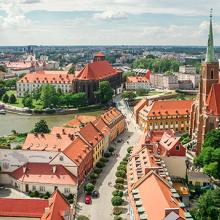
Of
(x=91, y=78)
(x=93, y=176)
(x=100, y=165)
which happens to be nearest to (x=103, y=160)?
(x=100, y=165)

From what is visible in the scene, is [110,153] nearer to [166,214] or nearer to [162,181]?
→ [162,181]

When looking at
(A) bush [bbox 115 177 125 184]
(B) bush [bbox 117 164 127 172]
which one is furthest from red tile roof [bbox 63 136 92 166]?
(A) bush [bbox 115 177 125 184]

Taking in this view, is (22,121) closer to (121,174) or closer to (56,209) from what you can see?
(121,174)

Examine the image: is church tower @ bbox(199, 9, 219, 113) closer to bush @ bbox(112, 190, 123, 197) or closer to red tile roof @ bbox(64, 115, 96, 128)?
red tile roof @ bbox(64, 115, 96, 128)

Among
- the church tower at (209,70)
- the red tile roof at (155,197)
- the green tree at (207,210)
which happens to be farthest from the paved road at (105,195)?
the church tower at (209,70)

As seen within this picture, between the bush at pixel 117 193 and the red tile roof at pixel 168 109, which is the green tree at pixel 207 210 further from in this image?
the red tile roof at pixel 168 109

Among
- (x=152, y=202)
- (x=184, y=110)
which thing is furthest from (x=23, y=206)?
(x=184, y=110)
